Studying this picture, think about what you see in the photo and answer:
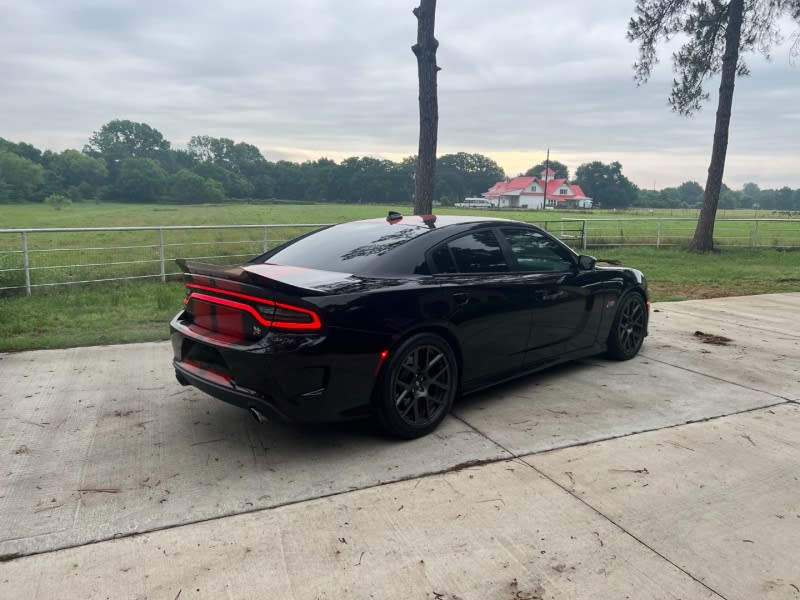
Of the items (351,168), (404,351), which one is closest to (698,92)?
(404,351)

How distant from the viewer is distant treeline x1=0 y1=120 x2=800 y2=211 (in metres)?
56.0

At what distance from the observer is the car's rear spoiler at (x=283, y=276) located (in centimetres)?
322

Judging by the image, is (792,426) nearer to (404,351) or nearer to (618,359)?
(618,359)

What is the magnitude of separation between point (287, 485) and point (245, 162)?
249 feet

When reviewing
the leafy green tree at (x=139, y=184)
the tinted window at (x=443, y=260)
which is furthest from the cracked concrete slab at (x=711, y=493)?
the leafy green tree at (x=139, y=184)

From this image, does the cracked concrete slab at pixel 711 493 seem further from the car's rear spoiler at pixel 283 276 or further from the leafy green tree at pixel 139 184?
the leafy green tree at pixel 139 184

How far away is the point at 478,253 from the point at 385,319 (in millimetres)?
1147

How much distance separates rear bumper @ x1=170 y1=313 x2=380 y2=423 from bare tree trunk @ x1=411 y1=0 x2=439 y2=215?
8.65 meters

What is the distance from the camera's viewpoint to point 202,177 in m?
61.4

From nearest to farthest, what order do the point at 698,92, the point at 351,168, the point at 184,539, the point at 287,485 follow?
the point at 184,539 < the point at 287,485 < the point at 698,92 < the point at 351,168

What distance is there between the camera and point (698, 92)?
1839 centimetres

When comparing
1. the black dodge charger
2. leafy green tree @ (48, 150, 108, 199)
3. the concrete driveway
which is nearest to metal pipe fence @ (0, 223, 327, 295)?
the concrete driveway

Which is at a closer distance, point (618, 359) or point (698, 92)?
point (618, 359)

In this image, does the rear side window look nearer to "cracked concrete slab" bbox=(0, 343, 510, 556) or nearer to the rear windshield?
the rear windshield
